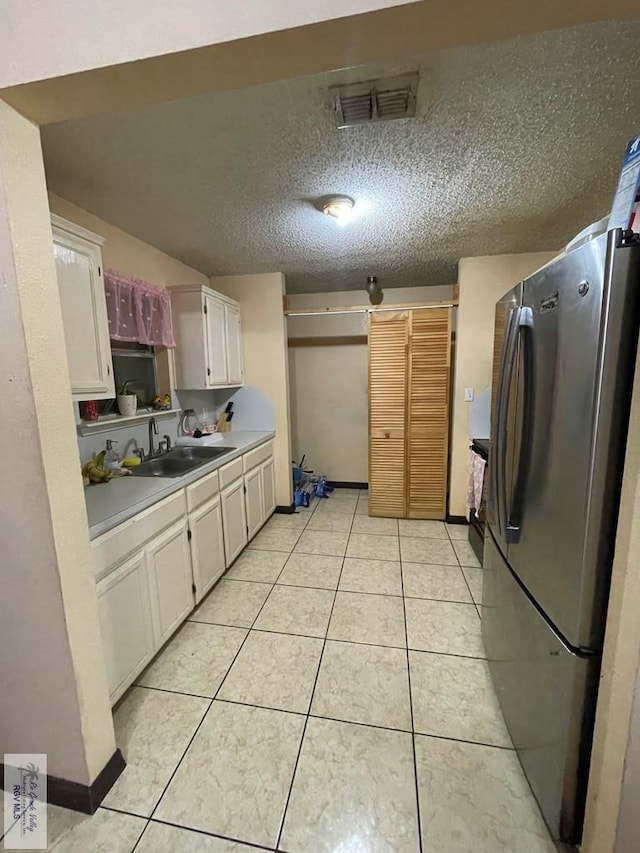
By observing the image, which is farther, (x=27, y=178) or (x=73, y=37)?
(x=27, y=178)

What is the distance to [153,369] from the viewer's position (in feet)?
9.23

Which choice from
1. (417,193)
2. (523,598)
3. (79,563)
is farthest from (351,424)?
(79,563)

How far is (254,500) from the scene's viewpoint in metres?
3.05

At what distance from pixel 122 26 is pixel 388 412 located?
294 cm

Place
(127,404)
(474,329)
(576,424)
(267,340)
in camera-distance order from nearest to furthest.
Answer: (576,424)
(127,404)
(474,329)
(267,340)

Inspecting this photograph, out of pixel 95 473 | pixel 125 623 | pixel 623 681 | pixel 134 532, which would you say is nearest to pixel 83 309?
pixel 95 473

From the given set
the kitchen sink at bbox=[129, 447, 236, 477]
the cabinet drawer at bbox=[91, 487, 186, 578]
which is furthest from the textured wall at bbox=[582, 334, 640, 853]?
the kitchen sink at bbox=[129, 447, 236, 477]

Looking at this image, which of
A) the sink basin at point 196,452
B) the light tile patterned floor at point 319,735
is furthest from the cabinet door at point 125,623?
the sink basin at point 196,452

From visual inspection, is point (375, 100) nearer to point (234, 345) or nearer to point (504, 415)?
point (504, 415)

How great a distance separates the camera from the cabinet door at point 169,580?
68.2 inches

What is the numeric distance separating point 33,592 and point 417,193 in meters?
2.41

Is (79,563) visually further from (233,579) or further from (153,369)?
(153,369)

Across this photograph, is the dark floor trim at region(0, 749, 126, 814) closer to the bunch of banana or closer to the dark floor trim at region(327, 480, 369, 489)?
the bunch of banana

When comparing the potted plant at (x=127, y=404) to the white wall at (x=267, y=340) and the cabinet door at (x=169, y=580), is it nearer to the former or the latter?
the cabinet door at (x=169, y=580)
